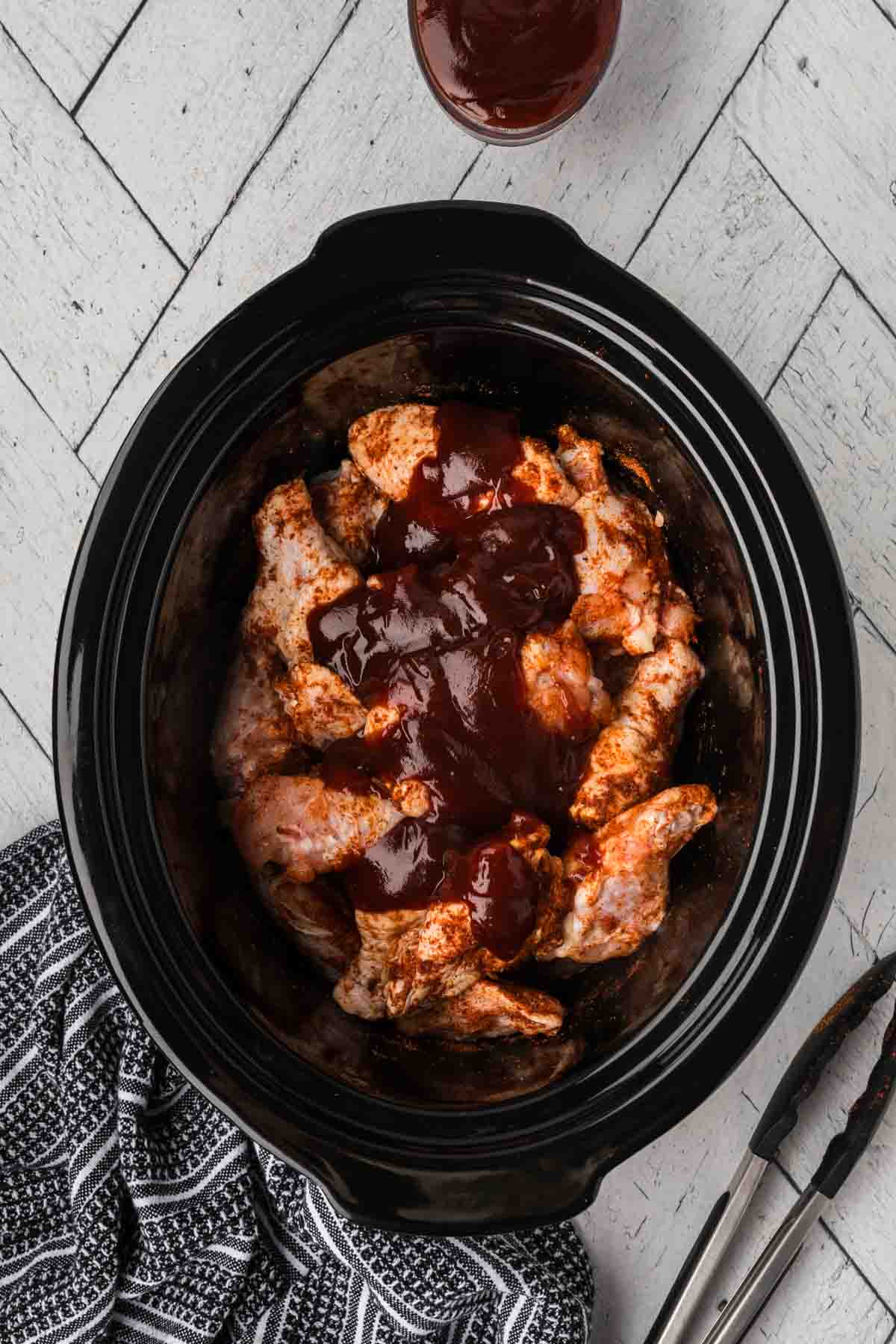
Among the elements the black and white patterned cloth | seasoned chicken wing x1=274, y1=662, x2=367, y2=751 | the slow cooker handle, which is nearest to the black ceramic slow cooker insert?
the slow cooker handle

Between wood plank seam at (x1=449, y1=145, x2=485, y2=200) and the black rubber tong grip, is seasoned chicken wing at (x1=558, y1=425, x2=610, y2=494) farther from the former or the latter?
the black rubber tong grip

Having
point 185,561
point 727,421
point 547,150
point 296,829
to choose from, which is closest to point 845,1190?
point 296,829

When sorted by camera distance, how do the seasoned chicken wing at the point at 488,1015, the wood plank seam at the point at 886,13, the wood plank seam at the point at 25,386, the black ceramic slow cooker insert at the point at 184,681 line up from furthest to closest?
the wood plank seam at the point at 25,386, the wood plank seam at the point at 886,13, the seasoned chicken wing at the point at 488,1015, the black ceramic slow cooker insert at the point at 184,681

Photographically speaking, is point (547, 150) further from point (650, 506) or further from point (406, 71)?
point (650, 506)

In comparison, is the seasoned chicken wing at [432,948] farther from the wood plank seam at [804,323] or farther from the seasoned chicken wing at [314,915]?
the wood plank seam at [804,323]

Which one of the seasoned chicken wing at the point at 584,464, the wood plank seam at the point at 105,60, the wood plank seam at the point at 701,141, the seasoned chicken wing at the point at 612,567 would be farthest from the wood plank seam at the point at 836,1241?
the wood plank seam at the point at 105,60

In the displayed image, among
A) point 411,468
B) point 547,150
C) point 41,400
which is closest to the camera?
point 411,468
